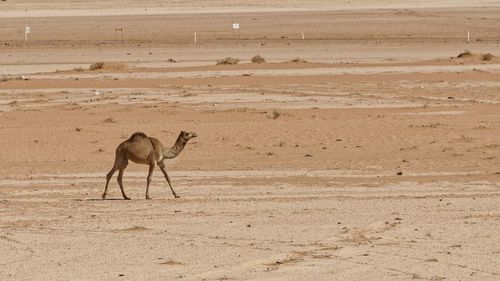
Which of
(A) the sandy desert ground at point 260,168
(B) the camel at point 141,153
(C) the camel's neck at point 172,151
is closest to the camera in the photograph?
(A) the sandy desert ground at point 260,168

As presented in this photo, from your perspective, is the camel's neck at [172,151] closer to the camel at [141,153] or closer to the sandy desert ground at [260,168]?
the camel at [141,153]

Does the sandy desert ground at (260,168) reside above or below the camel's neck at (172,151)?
below

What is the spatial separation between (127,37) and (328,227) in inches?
2147

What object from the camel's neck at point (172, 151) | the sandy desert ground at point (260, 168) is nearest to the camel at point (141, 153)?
the camel's neck at point (172, 151)

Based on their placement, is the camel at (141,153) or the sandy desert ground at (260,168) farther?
the camel at (141,153)

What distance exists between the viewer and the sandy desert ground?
43.1 feet

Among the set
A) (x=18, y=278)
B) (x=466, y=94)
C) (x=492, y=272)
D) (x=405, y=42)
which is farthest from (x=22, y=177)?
(x=405, y=42)

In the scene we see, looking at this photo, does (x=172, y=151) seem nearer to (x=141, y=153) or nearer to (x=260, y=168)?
(x=141, y=153)

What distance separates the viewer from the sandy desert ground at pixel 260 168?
13148mm

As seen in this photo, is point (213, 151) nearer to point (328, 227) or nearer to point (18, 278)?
point (328, 227)

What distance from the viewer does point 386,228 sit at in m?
14.9

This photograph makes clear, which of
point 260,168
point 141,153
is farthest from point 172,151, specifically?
point 260,168

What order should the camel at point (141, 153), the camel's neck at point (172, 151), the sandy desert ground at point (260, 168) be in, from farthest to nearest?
the camel's neck at point (172, 151)
the camel at point (141, 153)
the sandy desert ground at point (260, 168)

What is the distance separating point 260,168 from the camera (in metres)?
21.6
